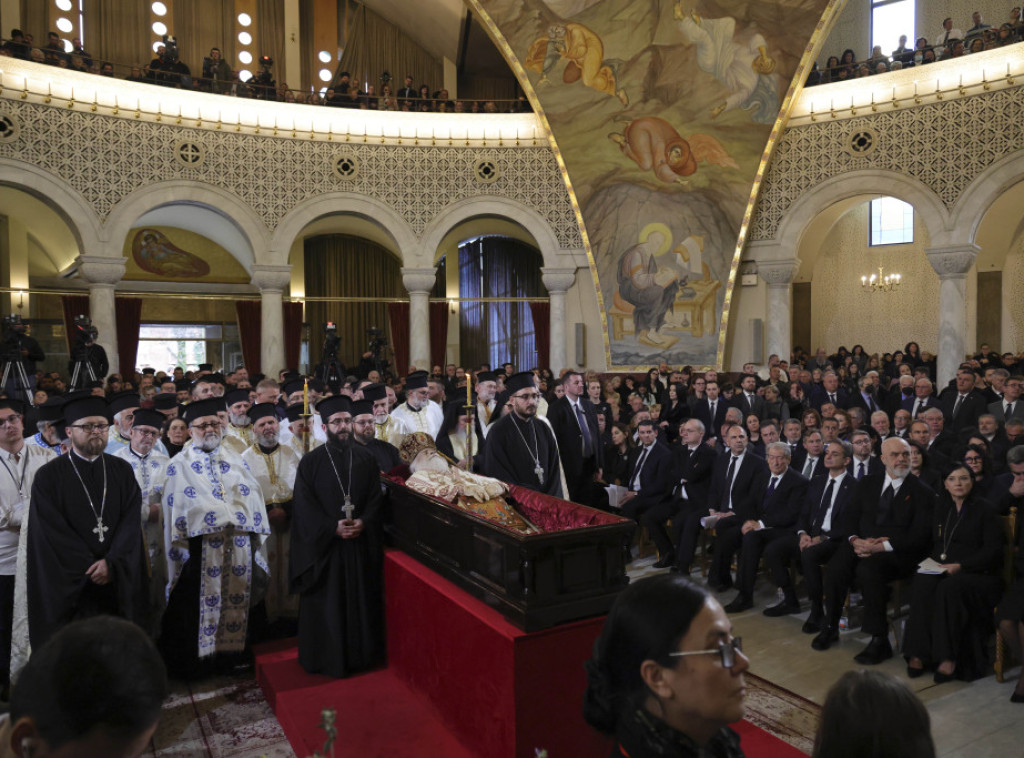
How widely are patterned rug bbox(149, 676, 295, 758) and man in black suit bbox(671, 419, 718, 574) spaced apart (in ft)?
12.1

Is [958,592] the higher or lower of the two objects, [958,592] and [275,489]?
the lower

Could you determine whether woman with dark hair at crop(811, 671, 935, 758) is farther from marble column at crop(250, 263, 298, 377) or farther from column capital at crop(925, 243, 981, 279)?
marble column at crop(250, 263, 298, 377)

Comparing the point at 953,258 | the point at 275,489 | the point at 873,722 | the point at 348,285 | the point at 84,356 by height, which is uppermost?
the point at 348,285

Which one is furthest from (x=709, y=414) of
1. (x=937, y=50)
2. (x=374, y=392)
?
(x=937, y=50)

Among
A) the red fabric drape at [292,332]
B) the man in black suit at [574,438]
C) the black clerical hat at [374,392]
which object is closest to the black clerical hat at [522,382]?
the man in black suit at [574,438]

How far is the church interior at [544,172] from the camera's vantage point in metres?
13.6

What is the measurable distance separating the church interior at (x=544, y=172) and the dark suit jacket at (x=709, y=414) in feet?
14.8

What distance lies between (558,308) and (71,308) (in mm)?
9766

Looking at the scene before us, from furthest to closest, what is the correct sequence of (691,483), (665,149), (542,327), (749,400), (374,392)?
(542,327)
(665,149)
(749,400)
(374,392)
(691,483)

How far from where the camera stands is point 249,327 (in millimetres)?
17656

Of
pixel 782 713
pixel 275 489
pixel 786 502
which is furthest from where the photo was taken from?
pixel 786 502

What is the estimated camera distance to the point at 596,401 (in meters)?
9.34

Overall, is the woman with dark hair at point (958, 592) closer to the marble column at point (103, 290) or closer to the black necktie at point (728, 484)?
the black necktie at point (728, 484)

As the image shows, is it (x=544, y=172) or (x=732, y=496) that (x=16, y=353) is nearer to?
(x=732, y=496)
